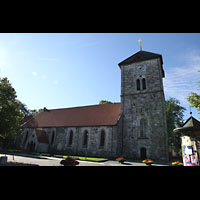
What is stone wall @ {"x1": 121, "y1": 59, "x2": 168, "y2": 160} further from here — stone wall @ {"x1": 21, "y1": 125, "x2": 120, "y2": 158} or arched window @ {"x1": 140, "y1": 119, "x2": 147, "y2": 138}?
stone wall @ {"x1": 21, "y1": 125, "x2": 120, "y2": 158}

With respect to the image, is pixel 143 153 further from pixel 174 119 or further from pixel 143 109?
pixel 174 119

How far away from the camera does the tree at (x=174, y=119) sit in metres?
32.2

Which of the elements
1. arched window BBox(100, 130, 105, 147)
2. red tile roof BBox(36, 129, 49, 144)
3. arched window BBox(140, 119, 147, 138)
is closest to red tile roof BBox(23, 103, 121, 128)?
arched window BBox(100, 130, 105, 147)

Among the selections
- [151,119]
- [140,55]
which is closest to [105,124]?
[151,119]

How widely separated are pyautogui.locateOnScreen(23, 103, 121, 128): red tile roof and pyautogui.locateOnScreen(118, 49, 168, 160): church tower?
2.69 meters

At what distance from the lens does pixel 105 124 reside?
23.7 m

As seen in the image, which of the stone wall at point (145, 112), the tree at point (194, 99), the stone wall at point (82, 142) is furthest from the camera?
the stone wall at point (82, 142)

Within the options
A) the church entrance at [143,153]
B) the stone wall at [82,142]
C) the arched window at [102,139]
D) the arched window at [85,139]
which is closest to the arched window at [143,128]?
the church entrance at [143,153]

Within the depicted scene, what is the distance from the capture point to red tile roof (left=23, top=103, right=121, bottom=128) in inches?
1001

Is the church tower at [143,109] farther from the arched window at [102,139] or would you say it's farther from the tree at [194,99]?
the tree at [194,99]
